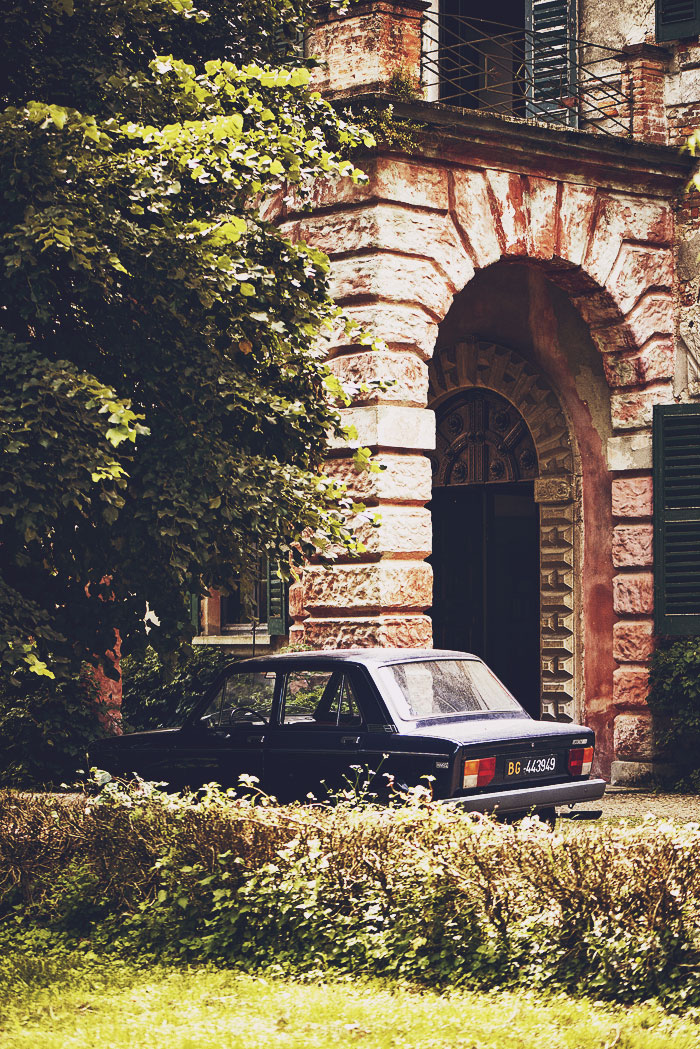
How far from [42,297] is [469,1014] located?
3994mm

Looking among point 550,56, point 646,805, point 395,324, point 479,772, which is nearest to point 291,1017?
point 479,772

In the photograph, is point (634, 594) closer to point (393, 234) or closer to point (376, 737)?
point (393, 234)

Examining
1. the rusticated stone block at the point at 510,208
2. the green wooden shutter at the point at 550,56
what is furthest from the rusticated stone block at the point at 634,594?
the green wooden shutter at the point at 550,56

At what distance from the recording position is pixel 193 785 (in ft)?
34.2

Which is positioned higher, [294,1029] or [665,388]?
[665,388]

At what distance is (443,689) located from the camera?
9.84m

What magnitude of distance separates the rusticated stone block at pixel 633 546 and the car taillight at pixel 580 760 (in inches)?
189

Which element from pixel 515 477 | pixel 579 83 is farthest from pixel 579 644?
pixel 579 83

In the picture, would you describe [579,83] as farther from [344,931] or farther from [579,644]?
[344,931]

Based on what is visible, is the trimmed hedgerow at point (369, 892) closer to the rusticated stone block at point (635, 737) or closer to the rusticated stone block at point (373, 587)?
the rusticated stone block at point (373, 587)

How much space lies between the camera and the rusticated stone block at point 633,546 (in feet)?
47.2

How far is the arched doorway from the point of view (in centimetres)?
1627

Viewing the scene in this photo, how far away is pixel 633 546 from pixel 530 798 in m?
5.60

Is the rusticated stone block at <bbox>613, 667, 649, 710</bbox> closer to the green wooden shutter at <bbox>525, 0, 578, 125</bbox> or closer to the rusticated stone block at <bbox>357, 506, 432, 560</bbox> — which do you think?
the rusticated stone block at <bbox>357, 506, 432, 560</bbox>
